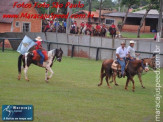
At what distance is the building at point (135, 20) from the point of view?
70.9 metres

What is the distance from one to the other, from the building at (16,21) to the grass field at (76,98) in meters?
19.1

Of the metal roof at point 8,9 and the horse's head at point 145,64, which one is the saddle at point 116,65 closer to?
the horse's head at point 145,64

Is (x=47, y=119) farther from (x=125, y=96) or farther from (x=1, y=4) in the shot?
(x=1, y=4)

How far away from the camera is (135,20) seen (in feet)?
249

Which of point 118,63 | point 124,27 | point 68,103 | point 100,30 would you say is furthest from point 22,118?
point 124,27

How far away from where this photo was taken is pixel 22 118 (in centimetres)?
1117

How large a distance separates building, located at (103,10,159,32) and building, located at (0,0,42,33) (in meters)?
29.8

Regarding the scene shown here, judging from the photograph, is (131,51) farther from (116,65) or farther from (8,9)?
(8,9)

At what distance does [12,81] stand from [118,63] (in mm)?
4822

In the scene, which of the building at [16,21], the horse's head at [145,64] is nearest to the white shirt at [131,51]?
the horse's head at [145,64]

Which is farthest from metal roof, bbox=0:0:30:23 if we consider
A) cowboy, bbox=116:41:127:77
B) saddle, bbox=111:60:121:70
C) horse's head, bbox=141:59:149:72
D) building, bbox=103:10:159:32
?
building, bbox=103:10:159:32

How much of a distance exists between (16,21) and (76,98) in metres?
28.0

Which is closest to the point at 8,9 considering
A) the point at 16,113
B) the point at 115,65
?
the point at 115,65

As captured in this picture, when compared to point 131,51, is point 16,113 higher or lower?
lower
